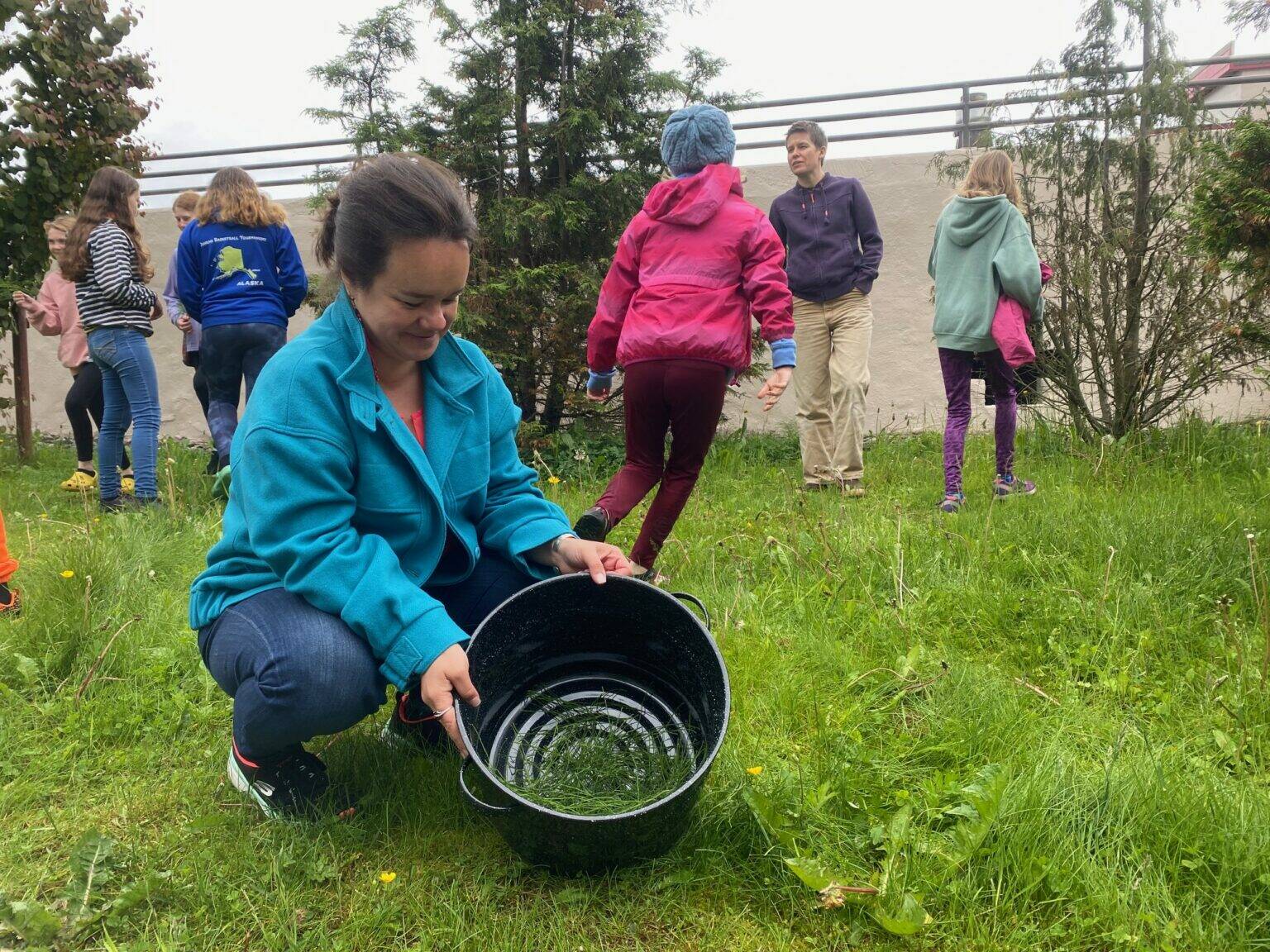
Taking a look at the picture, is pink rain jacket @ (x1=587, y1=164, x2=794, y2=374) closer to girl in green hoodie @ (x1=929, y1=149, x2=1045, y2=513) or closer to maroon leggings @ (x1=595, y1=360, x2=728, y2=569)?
maroon leggings @ (x1=595, y1=360, x2=728, y2=569)

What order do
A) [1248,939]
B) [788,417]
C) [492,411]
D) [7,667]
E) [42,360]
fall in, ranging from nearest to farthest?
[1248,939] < [492,411] < [7,667] < [788,417] < [42,360]

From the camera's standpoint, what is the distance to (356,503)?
1.94 metres

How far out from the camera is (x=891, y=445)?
22.3ft

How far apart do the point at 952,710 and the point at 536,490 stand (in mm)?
1165

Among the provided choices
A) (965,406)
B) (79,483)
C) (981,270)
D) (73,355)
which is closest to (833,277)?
(981,270)

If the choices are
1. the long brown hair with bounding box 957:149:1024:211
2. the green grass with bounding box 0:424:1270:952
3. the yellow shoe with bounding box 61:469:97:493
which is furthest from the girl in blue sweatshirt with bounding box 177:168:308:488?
the long brown hair with bounding box 957:149:1024:211

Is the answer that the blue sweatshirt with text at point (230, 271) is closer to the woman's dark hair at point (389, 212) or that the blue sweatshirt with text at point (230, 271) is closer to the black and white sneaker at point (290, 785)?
the woman's dark hair at point (389, 212)

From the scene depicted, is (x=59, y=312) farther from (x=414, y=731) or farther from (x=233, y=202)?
(x=414, y=731)

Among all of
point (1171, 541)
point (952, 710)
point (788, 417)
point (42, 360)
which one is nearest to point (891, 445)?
point (788, 417)

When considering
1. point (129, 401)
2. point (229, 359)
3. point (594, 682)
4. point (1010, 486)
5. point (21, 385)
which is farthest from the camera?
point (21, 385)

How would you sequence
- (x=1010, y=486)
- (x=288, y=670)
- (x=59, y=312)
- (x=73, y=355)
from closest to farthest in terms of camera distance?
(x=288, y=670)
(x=1010, y=486)
(x=73, y=355)
(x=59, y=312)

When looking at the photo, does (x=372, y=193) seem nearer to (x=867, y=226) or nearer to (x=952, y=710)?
(x=952, y=710)

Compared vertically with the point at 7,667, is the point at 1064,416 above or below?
above

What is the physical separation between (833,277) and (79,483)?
16.7 ft
